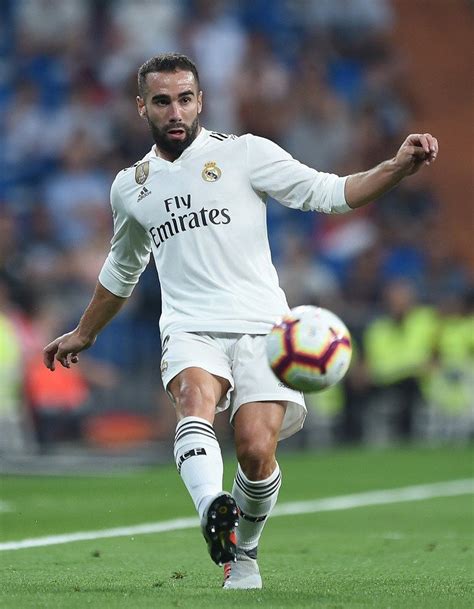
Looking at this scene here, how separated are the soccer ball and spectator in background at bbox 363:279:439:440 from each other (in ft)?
36.7

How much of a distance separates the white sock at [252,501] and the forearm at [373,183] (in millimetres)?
1159

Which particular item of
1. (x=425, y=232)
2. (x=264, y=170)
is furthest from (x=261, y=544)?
(x=425, y=232)

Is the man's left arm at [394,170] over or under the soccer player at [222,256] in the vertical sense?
over

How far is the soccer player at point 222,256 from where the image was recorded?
580cm

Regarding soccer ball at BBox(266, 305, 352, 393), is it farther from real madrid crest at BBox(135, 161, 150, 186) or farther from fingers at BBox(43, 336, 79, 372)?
fingers at BBox(43, 336, 79, 372)

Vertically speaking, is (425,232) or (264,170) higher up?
(264,170)

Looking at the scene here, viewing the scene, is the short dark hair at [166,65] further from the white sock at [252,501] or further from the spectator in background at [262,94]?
the spectator in background at [262,94]

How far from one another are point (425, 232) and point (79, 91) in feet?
15.9

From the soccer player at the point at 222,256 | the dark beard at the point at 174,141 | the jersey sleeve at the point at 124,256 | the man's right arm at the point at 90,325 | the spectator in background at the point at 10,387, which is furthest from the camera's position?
the spectator in background at the point at 10,387

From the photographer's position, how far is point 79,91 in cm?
1869

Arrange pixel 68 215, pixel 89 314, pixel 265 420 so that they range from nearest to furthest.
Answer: pixel 265 420 < pixel 89 314 < pixel 68 215

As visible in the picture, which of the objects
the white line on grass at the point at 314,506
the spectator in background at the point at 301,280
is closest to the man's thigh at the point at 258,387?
the white line on grass at the point at 314,506

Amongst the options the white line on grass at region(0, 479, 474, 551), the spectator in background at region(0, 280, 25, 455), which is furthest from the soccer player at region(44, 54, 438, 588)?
the spectator in background at region(0, 280, 25, 455)

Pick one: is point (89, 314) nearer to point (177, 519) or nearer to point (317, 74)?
point (177, 519)
